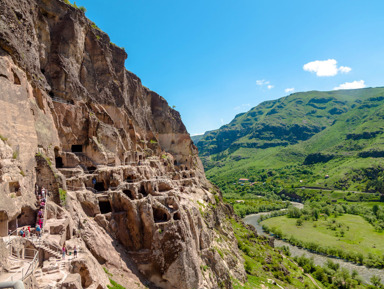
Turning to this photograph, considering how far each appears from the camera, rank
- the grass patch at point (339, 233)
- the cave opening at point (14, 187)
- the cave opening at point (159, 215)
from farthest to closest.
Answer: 1. the grass patch at point (339, 233)
2. the cave opening at point (159, 215)
3. the cave opening at point (14, 187)

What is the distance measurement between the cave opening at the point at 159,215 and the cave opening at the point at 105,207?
15.5 feet

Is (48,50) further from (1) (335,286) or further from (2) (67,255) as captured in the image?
(1) (335,286)

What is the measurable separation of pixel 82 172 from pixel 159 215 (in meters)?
10.0

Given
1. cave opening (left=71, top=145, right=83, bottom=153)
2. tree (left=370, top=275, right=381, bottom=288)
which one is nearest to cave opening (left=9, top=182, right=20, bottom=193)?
cave opening (left=71, top=145, right=83, bottom=153)

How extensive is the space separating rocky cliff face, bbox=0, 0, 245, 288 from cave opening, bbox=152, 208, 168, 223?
0.34 feet

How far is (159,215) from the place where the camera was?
85.8 ft

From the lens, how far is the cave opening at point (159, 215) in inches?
1016

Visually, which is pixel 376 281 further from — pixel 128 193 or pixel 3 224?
pixel 3 224

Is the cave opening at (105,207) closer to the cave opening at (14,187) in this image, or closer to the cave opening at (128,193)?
the cave opening at (128,193)

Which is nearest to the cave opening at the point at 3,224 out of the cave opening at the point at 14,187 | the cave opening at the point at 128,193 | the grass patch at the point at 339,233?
the cave opening at the point at 14,187

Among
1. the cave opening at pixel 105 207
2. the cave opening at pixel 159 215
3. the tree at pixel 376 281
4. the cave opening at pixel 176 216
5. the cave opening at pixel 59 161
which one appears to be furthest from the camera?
the tree at pixel 376 281

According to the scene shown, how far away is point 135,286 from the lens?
2053 cm

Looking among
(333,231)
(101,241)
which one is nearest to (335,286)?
(333,231)

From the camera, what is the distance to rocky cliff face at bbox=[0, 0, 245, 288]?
691 inches
